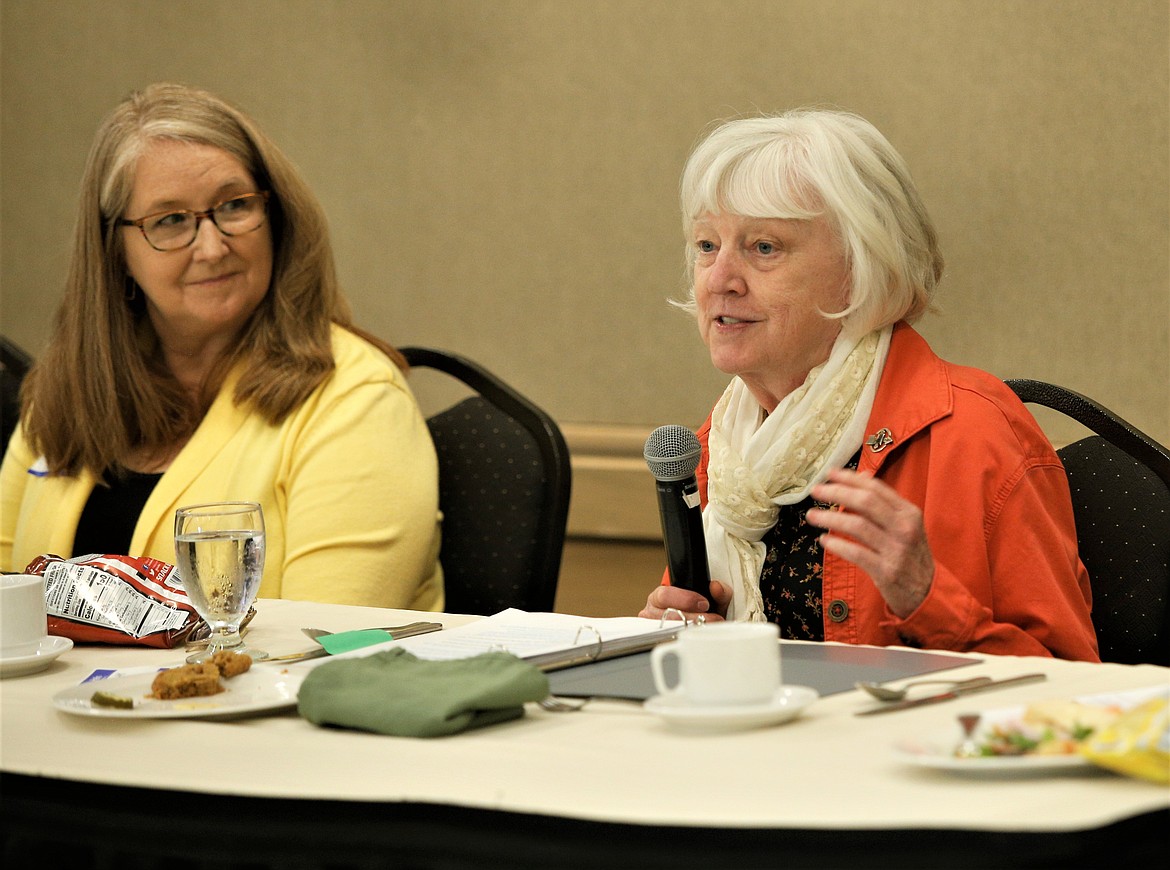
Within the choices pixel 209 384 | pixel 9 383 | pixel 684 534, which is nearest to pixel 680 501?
pixel 684 534

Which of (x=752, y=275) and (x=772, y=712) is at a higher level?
(x=752, y=275)

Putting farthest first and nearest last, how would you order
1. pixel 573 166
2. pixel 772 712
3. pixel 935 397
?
pixel 573 166 → pixel 935 397 → pixel 772 712

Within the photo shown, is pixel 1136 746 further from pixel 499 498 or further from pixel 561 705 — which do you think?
pixel 499 498

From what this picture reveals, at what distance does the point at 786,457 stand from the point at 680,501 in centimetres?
30

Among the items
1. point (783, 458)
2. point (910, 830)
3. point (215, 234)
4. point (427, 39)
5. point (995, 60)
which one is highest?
point (427, 39)

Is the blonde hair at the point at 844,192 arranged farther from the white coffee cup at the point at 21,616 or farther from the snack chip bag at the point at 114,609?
the white coffee cup at the point at 21,616

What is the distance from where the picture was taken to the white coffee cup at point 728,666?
1.05 metres

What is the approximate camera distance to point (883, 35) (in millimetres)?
3100

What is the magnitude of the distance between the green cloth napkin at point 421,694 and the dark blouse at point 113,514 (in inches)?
55.4

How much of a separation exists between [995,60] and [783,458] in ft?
5.08

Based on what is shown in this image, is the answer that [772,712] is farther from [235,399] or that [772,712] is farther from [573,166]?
[573,166]

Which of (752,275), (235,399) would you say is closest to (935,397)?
(752,275)

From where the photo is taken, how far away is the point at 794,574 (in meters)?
1.87

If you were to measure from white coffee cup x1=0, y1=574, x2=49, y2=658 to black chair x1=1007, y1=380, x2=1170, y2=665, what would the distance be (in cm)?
136
